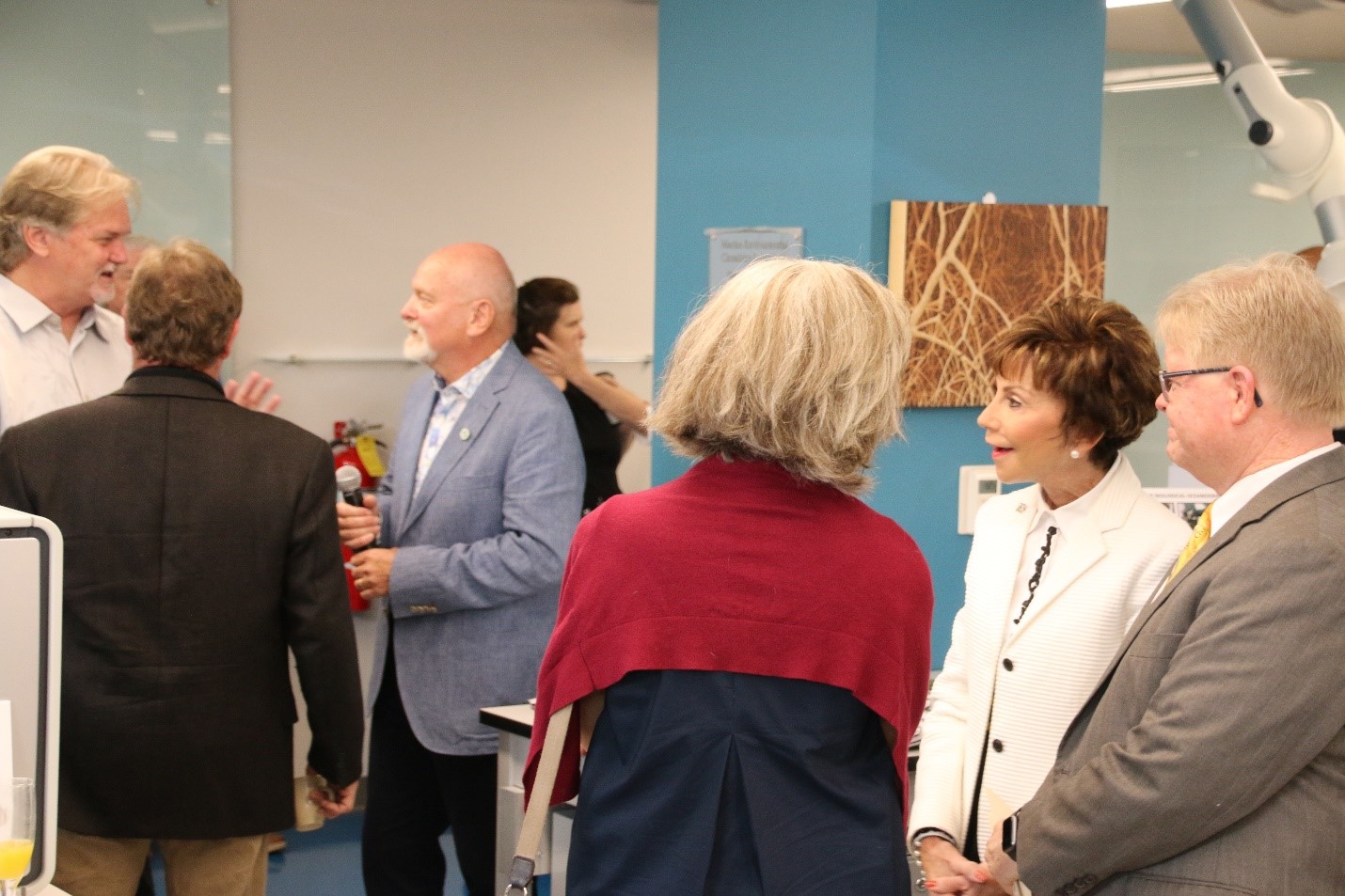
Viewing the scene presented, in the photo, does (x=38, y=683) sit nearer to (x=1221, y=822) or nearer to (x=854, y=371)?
(x=854, y=371)

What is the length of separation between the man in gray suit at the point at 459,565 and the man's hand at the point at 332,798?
42 cm

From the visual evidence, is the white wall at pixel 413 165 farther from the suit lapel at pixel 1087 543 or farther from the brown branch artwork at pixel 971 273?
the suit lapel at pixel 1087 543

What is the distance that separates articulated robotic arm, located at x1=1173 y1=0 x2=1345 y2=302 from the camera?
353cm

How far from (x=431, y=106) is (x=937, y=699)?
3570 millimetres

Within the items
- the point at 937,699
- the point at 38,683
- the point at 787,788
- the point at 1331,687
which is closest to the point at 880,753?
the point at 787,788

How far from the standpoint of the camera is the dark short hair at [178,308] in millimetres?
Answer: 2268

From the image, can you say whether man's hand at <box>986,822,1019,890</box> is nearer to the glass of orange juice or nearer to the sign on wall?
the glass of orange juice

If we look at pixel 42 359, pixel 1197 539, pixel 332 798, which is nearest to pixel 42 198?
pixel 42 359

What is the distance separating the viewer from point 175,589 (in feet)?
7.26

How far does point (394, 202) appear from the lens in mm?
4977

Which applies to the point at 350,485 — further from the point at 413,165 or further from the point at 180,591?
the point at 413,165

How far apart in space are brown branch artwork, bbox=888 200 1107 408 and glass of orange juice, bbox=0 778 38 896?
6.39 ft

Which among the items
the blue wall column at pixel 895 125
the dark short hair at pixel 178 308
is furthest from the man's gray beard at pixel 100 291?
the blue wall column at pixel 895 125

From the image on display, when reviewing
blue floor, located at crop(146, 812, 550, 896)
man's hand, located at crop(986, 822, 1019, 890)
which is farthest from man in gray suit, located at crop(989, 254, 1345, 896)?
blue floor, located at crop(146, 812, 550, 896)
